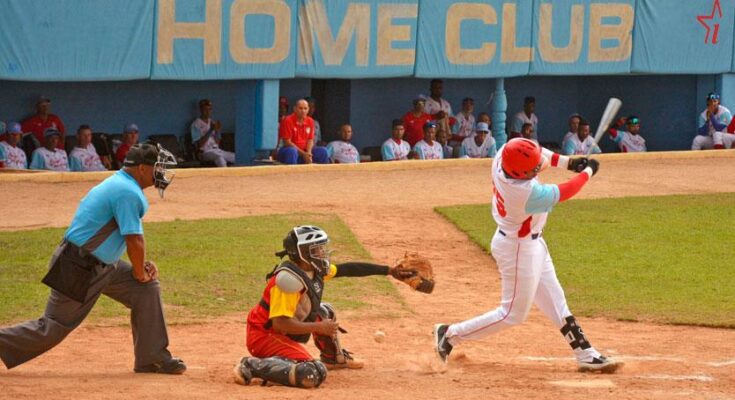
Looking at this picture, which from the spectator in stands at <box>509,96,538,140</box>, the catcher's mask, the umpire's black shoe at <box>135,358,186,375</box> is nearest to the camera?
the catcher's mask

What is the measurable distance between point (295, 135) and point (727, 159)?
6.77 meters

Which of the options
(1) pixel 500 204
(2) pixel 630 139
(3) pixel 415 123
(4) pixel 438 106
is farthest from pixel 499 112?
(1) pixel 500 204

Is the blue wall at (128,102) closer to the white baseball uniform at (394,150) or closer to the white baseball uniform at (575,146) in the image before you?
the white baseball uniform at (394,150)

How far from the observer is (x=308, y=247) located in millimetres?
7770

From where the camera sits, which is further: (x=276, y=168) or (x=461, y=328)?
(x=276, y=168)

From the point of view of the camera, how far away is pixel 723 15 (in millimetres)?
21156

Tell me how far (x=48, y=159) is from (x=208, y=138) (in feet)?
8.95

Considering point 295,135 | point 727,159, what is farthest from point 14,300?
point 727,159

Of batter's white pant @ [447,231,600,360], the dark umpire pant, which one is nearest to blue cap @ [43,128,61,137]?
the dark umpire pant

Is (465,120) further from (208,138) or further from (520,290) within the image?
(520,290)

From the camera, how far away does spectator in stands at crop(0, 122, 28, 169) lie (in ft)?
53.1

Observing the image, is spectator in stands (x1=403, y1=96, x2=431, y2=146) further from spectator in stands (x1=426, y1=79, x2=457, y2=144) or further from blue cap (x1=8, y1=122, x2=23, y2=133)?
blue cap (x1=8, y1=122, x2=23, y2=133)

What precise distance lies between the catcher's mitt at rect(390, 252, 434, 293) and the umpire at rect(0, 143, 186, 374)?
4.86ft

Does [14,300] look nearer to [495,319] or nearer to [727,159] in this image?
[495,319]
